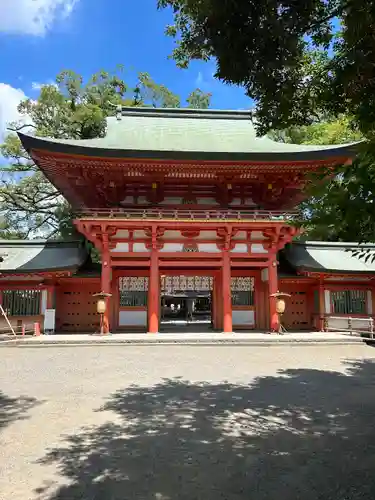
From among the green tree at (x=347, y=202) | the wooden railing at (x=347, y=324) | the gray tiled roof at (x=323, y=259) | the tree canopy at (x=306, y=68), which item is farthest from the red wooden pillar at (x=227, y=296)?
the green tree at (x=347, y=202)

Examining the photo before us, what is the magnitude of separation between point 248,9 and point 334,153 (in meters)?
14.5

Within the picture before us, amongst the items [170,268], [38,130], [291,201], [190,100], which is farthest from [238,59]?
[190,100]

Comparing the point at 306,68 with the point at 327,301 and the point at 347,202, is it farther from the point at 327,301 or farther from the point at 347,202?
the point at 327,301

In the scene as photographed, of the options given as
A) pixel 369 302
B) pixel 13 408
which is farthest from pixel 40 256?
pixel 369 302

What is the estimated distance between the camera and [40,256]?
65.4 feet

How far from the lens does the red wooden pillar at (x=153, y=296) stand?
17.3 metres

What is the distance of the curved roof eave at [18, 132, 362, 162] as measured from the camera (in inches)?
629

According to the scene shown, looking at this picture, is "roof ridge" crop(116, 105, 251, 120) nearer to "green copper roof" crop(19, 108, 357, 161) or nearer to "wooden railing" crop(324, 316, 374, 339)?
"green copper roof" crop(19, 108, 357, 161)

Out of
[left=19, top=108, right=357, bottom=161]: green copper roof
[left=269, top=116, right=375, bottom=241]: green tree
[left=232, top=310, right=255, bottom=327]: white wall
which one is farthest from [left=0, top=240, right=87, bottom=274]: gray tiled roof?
[left=269, top=116, right=375, bottom=241]: green tree

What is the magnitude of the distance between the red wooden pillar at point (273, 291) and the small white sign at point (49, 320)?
982 cm

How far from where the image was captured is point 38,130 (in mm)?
30953

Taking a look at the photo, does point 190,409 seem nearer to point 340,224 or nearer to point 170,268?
point 340,224

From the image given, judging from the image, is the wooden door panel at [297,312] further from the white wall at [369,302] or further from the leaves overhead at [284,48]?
the leaves overhead at [284,48]

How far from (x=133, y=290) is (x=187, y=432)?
14351 mm
